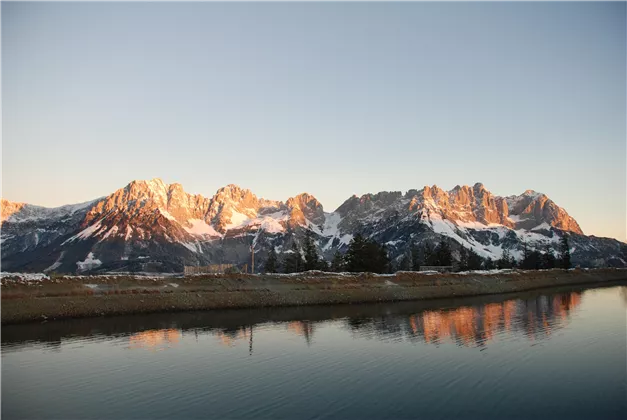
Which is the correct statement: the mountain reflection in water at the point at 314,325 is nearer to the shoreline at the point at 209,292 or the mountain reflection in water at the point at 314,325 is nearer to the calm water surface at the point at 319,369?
the calm water surface at the point at 319,369

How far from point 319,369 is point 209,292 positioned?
4095 cm

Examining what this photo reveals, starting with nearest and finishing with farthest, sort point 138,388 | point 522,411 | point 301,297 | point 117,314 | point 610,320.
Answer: point 522,411
point 138,388
point 610,320
point 117,314
point 301,297

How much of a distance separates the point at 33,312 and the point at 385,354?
40.6 m

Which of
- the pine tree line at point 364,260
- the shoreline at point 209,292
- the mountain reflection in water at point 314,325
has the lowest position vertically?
the mountain reflection in water at point 314,325

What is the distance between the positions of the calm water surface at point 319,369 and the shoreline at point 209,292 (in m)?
5.14

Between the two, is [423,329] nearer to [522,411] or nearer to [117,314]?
[522,411]

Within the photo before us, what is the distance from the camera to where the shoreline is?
55.1 metres

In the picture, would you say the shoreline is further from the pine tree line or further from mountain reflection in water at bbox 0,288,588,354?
the pine tree line

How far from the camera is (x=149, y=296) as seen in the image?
208 ft

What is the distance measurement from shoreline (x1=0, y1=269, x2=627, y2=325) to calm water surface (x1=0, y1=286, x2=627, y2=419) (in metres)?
5.14

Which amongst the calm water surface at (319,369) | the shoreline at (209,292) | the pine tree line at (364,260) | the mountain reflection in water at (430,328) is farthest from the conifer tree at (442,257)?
the calm water surface at (319,369)

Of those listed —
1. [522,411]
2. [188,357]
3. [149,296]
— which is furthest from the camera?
[149,296]

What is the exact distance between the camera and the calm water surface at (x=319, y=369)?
22438 mm

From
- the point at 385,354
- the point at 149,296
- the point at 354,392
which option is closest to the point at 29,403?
the point at 354,392
